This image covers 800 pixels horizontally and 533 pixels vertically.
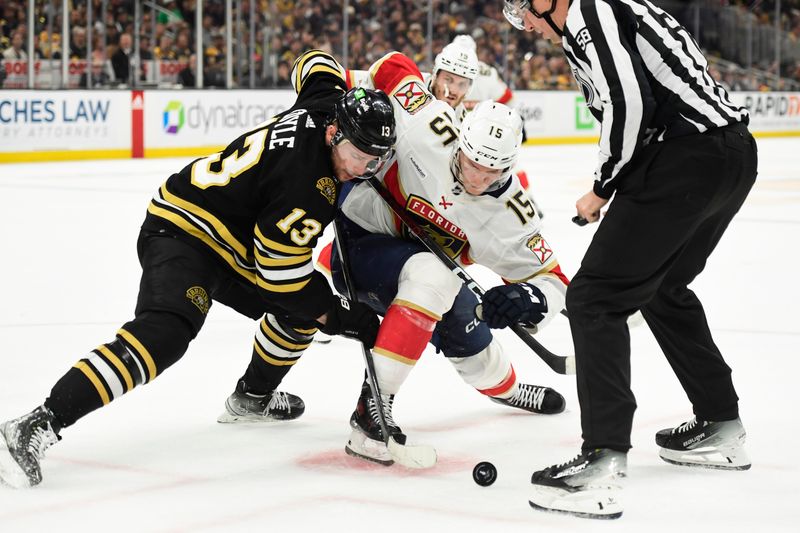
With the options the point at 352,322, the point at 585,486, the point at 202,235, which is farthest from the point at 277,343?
the point at 585,486

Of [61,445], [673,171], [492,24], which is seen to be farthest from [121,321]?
[492,24]

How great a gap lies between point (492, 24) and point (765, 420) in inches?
558

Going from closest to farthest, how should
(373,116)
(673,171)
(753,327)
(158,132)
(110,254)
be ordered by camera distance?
(673,171) → (373,116) → (753,327) → (110,254) → (158,132)

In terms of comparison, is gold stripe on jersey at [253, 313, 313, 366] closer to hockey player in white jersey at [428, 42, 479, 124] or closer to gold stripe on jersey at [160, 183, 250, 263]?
gold stripe on jersey at [160, 183, 250, 263]

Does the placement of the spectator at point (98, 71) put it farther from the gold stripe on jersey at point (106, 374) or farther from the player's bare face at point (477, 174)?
the gold stripe on jersey at point (106, 374)

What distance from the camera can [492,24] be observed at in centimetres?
1705

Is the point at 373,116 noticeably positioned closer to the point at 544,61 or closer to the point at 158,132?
the point at 158,132

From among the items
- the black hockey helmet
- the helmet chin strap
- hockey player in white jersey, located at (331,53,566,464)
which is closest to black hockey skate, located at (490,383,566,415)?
hockey player in white jersey, located at (331,53,566,464)

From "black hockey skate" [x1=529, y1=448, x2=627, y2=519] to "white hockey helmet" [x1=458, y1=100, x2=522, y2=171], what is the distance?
2.58 feet

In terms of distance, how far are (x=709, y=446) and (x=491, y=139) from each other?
Answer: 3.13 feet

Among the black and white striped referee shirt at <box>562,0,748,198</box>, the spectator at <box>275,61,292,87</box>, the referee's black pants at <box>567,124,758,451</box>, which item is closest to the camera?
the black and white striped referee shirt at <box>562,0,748,198</box>

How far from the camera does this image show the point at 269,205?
2.87 m

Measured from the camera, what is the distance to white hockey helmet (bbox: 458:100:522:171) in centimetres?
298

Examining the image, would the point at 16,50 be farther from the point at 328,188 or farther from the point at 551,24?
the point at 551,24
